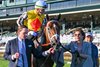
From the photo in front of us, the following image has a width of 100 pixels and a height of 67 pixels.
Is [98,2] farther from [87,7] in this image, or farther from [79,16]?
[79,16]

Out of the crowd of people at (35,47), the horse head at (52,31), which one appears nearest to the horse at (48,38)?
the horse head at (52,31)

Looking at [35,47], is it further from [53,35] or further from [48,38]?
[53,35]

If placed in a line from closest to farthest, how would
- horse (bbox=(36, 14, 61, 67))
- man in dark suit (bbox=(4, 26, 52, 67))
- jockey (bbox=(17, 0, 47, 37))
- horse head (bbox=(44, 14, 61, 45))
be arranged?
1. man in dark suit (bbox=(4, 26, 52, 67))
2. horse head (bbox=(44, 14, 61, 45))
3. horse (bbox=(36, 14, 61, 67))
4. jockey (bbox=(17, 0, 47, 37))

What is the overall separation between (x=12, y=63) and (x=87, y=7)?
2722 centimetres

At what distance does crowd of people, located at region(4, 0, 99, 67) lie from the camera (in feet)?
16.6

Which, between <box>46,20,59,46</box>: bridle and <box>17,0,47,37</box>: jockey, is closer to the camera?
<box>46,20,59,46</box>: bridle

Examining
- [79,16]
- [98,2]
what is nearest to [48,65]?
[98,2]

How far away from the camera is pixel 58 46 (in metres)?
5.12

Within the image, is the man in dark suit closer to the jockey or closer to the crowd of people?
the crowd of people

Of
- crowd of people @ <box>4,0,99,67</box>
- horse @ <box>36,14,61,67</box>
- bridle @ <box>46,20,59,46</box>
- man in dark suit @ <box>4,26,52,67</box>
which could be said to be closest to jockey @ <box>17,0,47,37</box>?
crowd of people @ <box>4,0,99,67</box>

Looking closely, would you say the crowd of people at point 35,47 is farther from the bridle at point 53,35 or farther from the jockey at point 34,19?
the bridle at point 53,35

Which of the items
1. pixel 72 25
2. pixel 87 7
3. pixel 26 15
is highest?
pixel 26 15

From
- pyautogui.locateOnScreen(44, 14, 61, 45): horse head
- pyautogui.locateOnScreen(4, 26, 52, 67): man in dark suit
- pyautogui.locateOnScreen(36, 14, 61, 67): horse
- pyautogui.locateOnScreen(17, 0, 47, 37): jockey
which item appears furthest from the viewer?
pyautogui.locateOnScreen(17, 0, 47, 37): jockey

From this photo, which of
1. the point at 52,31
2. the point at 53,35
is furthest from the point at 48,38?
the point at 53,35
